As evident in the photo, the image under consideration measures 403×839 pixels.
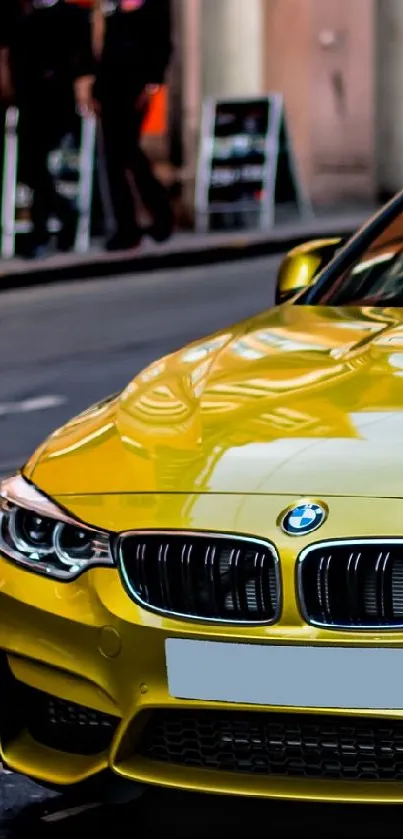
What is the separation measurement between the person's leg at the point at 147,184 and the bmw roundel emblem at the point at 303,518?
13521 mm

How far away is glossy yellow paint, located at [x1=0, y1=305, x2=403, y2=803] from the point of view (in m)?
3.56

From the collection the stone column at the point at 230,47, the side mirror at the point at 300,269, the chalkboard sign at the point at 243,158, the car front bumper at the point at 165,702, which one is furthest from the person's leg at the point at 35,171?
the car front bumper at the point at 165,702

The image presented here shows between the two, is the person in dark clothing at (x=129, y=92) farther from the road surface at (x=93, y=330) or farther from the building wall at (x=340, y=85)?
the building wall at (x=340, y=85)

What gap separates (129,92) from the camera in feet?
55.3

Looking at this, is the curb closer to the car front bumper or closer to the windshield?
the windshield

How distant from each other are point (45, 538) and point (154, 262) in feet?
42.5

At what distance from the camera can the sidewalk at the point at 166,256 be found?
15.9 metres

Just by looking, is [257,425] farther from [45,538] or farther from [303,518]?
[45,538]

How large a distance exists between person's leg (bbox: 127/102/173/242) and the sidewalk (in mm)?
161

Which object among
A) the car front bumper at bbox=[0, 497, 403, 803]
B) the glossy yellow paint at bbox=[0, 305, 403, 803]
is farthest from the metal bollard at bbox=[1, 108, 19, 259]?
the car front bumper at bbox=[0, 497, 403, 803]

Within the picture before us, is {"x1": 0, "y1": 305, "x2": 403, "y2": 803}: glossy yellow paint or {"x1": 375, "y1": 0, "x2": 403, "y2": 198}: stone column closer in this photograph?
{"x1": 0, "y1": 305, "x2": 403, "y2": 803}: glossy yellow paint

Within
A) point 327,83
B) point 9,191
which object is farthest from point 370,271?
point 327,83

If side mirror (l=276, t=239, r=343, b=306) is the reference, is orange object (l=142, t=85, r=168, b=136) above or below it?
below

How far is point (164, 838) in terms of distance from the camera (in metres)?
4.00
